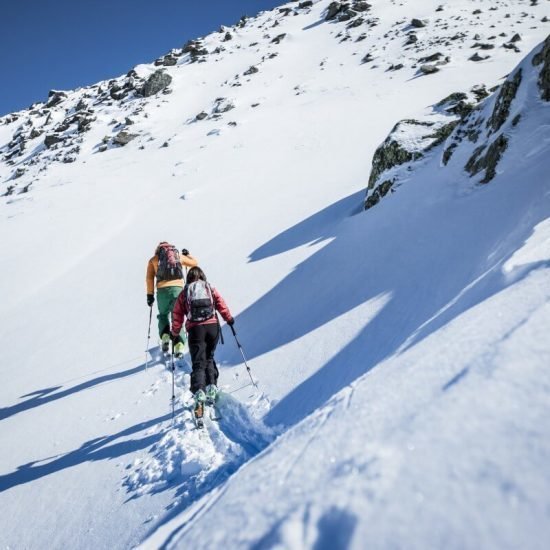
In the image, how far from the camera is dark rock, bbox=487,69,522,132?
6441 mm

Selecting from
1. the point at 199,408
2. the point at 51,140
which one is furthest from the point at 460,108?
the point at 51,140

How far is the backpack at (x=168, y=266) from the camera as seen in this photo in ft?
20.4

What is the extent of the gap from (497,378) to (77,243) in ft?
63.0

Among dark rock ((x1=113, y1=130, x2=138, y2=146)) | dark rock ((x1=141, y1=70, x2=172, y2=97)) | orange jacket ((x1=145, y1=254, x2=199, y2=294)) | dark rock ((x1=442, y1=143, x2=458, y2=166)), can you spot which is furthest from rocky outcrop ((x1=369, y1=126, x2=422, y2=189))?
dark rock ((x1=141, y1=70, x2=172, y2=97))

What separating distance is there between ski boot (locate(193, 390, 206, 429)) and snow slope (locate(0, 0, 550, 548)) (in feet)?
0.59

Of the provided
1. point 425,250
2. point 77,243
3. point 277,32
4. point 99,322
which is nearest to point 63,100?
point 277,32

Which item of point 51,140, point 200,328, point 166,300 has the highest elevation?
point 51,140

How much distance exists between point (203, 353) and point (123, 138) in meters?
42.5

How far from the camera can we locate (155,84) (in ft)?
175

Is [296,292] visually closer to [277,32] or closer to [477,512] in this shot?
[477,512]

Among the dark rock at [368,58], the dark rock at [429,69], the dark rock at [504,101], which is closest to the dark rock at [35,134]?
the dark rock at [368,58]

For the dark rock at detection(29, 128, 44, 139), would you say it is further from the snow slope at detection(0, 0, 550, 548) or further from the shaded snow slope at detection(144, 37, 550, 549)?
the shaded snow slope at detection(144, 37, 550, 549)

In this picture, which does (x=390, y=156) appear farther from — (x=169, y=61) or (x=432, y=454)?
(x=169, y=61)

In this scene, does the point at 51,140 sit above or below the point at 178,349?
above
